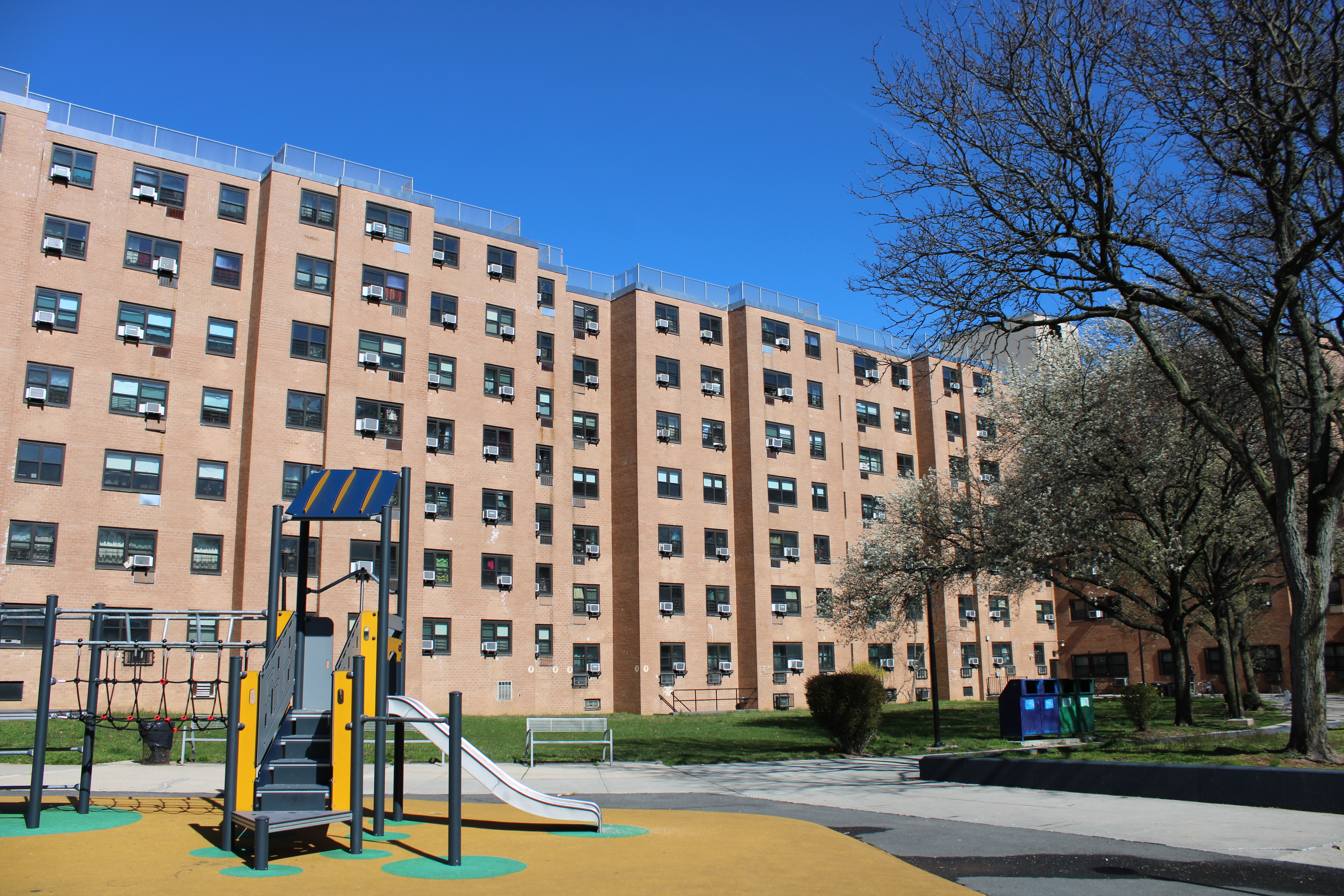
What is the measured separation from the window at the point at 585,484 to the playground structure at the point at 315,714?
3296cm

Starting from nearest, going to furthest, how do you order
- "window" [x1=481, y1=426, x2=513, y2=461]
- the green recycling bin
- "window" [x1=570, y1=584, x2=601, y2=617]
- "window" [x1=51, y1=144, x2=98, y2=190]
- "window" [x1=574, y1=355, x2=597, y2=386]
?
the green recycling bin → "window" [x1=51, y1=144, x2=98, y2=190] → "window" [x1=481, y1=426, x2=513, y2=461] → "window" [x1=570, y1=584, x2=601, y2=617] → "window" [x1=574, y1=355, x2=597, y2=386]

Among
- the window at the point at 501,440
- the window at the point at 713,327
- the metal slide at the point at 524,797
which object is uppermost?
the window at the point at 713,327

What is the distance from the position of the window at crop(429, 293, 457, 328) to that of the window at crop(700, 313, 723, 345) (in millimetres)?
14018

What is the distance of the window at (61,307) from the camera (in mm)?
34125

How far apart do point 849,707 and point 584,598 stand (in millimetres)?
24477

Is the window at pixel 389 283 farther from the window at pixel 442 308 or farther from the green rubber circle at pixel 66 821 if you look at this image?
the green rubber circle at pixel 66 821

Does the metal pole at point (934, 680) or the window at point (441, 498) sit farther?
the window at point (441, 498)

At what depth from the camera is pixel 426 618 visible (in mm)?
39719

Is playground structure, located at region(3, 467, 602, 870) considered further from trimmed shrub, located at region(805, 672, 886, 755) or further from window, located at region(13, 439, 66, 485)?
window, located at region(13, 439, 66, 485)

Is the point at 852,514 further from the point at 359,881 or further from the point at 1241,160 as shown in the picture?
the point at 359,881

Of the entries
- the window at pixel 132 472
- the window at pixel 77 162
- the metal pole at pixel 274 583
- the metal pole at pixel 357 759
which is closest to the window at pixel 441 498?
the window at pixel 132 472

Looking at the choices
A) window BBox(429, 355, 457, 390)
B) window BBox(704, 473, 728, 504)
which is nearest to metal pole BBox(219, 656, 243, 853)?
window BBox(429, 355, 457, 390)

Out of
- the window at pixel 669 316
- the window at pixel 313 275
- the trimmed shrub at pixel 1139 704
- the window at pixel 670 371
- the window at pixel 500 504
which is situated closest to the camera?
the trimmed shrub at pixel 1139 704

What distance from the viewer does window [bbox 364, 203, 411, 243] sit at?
41.0 m
